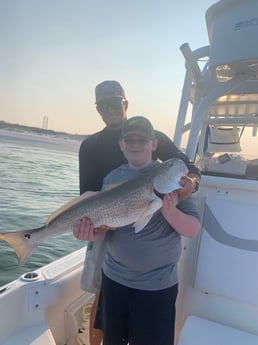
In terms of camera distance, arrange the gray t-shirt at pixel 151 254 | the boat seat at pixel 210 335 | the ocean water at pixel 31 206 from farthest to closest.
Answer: the ocean water at pixel 31 206 < the boat seat at pixel 210 335 < the gray t-shirt at pixel 151 254

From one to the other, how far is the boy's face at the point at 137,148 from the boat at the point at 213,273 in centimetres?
110

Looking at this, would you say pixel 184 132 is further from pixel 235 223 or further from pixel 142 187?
pixel 142 187

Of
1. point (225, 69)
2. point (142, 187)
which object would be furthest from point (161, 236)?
point (225, 69)

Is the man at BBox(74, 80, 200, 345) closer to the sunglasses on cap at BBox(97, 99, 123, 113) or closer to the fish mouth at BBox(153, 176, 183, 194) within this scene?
the sunglasses on cap at BBox(97, 99, 123, 113)

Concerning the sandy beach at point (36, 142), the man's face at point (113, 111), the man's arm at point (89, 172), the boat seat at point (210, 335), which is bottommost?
the sandy beach at point (36, 142)

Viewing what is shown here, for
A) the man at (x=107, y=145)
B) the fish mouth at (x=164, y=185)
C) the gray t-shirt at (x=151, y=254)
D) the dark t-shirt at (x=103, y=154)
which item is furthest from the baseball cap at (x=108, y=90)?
the fish mouth at (x=164, y=185)

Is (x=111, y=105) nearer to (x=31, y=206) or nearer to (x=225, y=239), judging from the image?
(x=225, y=239)

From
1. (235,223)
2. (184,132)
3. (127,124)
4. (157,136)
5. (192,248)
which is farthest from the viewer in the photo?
(184,132)

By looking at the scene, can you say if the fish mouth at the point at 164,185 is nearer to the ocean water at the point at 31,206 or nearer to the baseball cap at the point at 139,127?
the baseball cap at the point at 139,127

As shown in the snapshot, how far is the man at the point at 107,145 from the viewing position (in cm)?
272

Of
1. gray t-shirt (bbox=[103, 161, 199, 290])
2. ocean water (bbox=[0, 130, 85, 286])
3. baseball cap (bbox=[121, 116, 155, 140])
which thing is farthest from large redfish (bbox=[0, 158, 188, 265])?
ocean water (bbox=[0, 130, 85, 286])

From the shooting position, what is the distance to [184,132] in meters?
4.46

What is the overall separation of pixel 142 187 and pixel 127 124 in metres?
0.45

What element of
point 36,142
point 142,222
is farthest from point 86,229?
point 36,142
